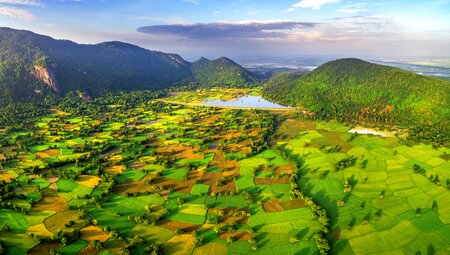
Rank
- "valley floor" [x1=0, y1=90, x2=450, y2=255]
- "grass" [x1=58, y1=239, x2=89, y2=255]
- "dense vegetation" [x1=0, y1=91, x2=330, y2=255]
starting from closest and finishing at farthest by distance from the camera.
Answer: "grass" [x1=58, y1=239, x2=89, y2=255], "dense vegetation" [x1=0, y1=91, x2=330, y2=255], "valley floor" [x1=0, y1=90, x2=450, y2=255]

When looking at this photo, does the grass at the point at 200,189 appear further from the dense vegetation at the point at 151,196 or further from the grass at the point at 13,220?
the grass at the point at 13,220

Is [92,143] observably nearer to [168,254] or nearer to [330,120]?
[168,254]

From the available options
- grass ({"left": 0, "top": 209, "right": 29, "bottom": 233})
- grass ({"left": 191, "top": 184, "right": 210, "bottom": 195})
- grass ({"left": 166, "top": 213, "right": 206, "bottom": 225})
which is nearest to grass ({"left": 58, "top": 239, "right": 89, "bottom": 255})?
grass ({"left": 0, "top": 209, "right": 29, "bottom": 233})

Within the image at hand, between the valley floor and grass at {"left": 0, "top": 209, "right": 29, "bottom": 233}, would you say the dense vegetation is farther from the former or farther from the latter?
the valley floor

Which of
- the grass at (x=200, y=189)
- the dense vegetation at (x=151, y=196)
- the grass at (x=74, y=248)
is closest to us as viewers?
the grass at (x=74, y=248)

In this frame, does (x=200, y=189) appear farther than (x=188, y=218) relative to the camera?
Yes

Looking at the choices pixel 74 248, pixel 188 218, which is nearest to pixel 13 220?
pixel 74 248

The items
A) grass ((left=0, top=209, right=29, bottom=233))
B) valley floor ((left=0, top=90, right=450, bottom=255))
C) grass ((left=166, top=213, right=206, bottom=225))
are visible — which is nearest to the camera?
valley floor ((left=0, top=90, right=450, bottom=255))

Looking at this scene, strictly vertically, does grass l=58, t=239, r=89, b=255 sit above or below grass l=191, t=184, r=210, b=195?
below

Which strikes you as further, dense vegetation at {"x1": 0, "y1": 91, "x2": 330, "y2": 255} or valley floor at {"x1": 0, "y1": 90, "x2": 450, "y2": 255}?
valley floor at {"x1": 0, "y1": 90, "x2": 450, "y2": 255}

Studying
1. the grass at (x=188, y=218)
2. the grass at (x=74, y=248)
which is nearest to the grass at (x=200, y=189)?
the grass at (x=188, y=218)

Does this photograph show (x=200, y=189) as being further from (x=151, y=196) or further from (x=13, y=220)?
(x=13, y=220)
